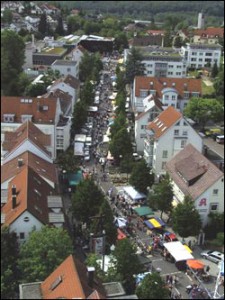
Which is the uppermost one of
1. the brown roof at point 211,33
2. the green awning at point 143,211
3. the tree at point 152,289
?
the brown roof at point 211,33

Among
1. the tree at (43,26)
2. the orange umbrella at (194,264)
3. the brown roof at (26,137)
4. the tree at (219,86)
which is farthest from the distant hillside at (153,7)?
the orange umbrella at (194,264)

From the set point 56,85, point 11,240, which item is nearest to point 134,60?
point 56,85

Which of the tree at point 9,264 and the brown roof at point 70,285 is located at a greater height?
the brown roof at point 70,285

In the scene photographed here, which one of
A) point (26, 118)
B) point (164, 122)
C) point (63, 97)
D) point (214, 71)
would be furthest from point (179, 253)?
point (214, 71)

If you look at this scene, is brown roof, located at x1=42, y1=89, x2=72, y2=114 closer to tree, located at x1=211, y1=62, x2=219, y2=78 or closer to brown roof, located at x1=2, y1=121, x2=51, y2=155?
brown roof, located at x1=2, y1=121, x2=51, y2=155

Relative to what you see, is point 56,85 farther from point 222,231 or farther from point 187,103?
point 222,231

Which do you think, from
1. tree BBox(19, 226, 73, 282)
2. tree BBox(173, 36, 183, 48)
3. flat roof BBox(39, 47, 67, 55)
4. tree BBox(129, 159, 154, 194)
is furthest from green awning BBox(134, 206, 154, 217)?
tree BBox(173, 36, 183, 48)

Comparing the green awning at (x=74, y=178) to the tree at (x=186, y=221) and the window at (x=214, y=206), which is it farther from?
the window at (x=214, y=206)
